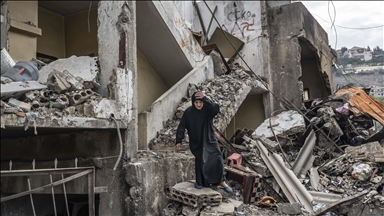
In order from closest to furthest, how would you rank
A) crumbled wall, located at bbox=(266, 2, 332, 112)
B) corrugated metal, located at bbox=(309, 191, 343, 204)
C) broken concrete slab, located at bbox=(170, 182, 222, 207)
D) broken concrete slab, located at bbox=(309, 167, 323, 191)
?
broken concrete slab, located at bbox=(170, 182, 222, 207) → corrugated metal, located at bbox=(309, 191, 343, 204) → broken concrete slab, located at bbox=(309, 167, 323, 191) → crumbled wall, located at bbox=(266, 2, 332, 112)

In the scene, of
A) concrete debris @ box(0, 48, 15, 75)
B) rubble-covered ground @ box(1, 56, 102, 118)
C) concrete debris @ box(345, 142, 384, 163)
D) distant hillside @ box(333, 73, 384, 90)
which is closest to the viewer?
rubble-covered ground @ box(1, 56, 102, 118)

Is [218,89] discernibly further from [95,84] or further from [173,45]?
[95,84]

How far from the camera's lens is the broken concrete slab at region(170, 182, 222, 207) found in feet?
14.1

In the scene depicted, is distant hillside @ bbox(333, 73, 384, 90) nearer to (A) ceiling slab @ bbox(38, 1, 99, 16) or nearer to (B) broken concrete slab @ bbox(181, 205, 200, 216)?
(B) broken concrete slab @ bbox(181, 205, 200, 216)

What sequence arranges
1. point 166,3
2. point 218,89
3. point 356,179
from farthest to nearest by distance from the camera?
point 218,89 → point 166,3 → point 356,179

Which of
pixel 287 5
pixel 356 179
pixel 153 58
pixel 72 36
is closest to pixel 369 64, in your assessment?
pixel 287 5

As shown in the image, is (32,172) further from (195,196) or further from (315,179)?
(315,179)

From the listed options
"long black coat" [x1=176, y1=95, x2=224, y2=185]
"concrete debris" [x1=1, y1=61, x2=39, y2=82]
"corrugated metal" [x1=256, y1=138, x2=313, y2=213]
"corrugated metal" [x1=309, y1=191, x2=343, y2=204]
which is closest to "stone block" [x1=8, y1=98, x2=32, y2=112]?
"concrete debris" [x1=1, y1=61, x2=39, y2=82]

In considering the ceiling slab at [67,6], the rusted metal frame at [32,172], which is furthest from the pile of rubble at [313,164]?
the ceiling slab at [67,6]

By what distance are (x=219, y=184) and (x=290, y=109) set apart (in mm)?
5352

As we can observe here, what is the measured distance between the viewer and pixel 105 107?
14.1 ft

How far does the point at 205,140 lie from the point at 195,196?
797mm

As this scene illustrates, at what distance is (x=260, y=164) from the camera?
617 centimetres

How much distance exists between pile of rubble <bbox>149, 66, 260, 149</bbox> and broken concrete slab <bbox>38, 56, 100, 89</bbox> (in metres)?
1.57
